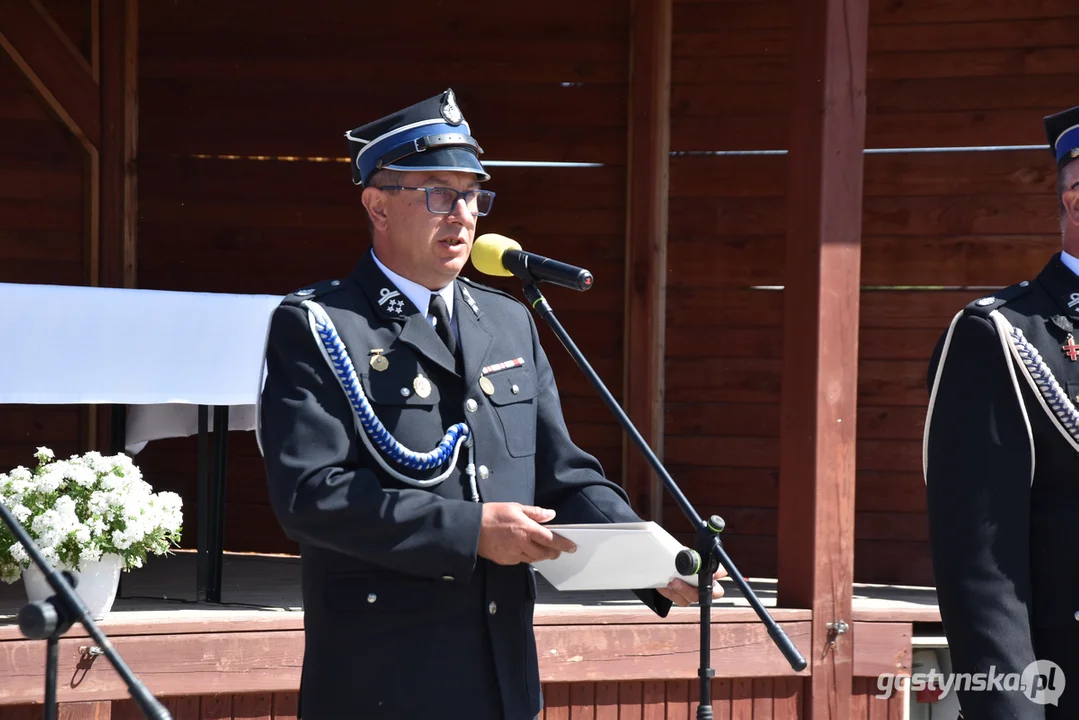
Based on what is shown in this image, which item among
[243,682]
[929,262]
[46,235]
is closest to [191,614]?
[243,682]

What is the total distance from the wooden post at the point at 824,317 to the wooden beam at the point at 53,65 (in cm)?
323

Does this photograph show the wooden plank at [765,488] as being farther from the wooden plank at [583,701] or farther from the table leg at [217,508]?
the table leg at [217,508]

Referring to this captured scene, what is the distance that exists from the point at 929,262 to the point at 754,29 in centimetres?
124

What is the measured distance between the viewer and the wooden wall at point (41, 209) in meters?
5.78

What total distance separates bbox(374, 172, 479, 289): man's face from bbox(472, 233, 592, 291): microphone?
0.11 ft

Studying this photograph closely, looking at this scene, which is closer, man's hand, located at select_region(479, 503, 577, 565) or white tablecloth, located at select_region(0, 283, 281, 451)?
man's hand, located at select_region(479, 503, 577, 565)

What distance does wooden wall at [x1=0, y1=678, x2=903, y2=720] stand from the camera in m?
3.77

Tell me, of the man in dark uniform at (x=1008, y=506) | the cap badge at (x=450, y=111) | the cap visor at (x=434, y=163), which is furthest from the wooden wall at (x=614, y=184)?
the cap visor at (x=434, y=163)

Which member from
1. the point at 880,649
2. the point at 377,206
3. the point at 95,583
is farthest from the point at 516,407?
the point at 880,649

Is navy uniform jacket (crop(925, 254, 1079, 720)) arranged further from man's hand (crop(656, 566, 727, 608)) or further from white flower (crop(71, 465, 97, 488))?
white flower (crop(71, 465, 97, 488))

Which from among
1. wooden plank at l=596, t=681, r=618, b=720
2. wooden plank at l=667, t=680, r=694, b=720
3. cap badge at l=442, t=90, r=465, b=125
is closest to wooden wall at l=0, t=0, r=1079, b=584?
wooden plank at l=667, t=680, r=694, b=720

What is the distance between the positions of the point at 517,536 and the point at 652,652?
226 centimetres

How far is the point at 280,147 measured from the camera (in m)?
5.91

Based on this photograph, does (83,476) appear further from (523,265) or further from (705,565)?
(705,565)
